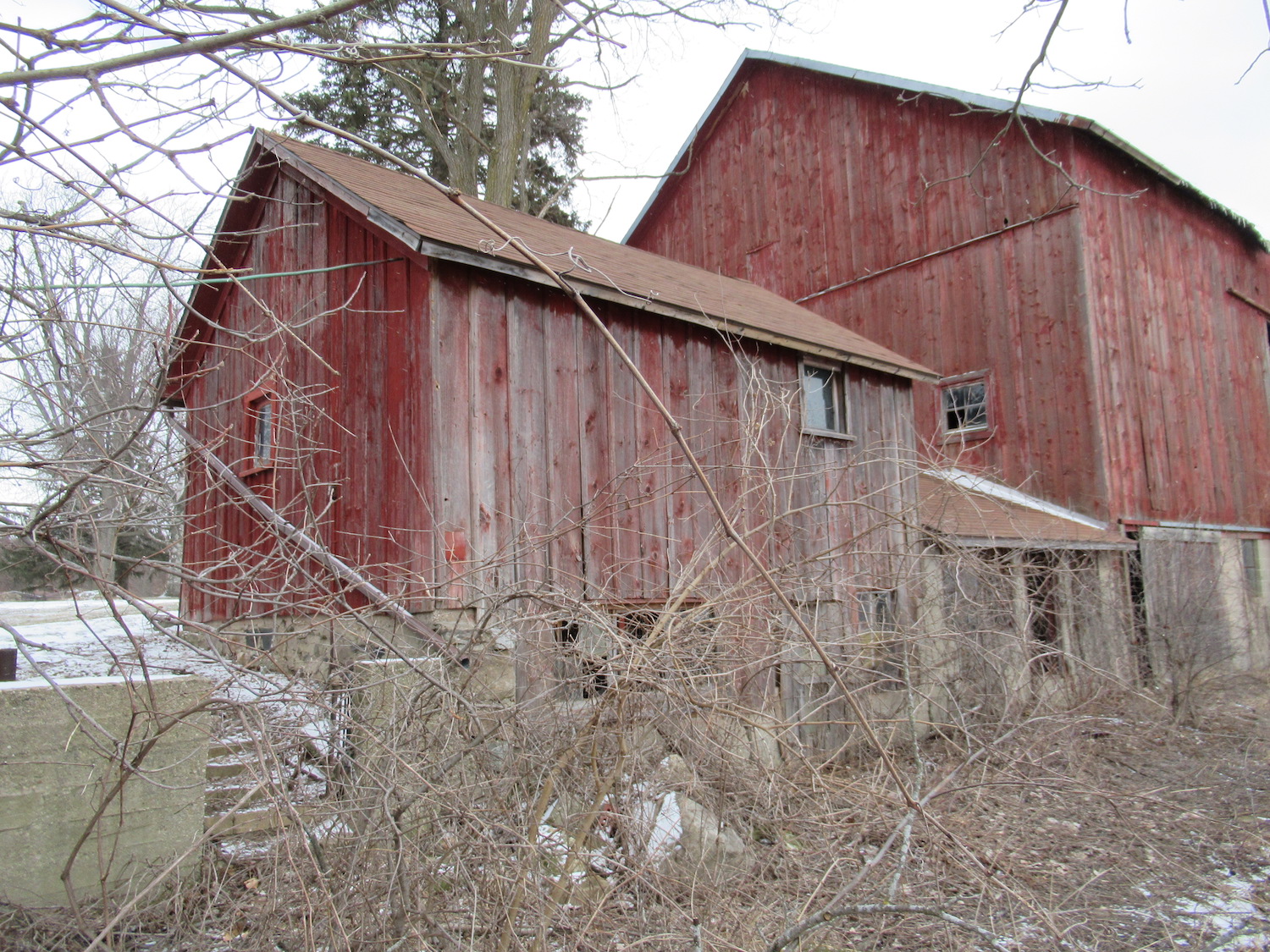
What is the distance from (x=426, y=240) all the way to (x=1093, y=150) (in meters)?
10.5

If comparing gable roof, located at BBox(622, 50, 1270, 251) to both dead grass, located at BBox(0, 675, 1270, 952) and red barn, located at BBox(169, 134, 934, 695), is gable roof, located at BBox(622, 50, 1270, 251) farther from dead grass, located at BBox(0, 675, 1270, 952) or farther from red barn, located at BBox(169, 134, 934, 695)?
dead grass, located at BBox(0, 675, 1270, 952)

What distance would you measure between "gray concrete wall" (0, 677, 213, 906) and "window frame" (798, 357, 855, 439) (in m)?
6.78

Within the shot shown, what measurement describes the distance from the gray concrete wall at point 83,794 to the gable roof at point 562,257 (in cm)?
292

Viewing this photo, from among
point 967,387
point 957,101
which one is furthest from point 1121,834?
point 957,101

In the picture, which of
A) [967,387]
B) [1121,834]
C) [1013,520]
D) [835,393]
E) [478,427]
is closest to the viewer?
[1121,834]

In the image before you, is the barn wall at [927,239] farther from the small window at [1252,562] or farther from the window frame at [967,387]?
the small window at [1252,562]

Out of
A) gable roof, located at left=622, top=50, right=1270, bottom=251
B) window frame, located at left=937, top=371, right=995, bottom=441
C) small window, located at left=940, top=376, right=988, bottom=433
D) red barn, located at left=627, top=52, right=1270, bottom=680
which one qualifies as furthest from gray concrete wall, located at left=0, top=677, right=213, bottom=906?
small window, located at left=940, top=376, right=988, bottom=433

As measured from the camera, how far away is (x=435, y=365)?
260 inches

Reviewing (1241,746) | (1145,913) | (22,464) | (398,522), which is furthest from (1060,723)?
(22,464)

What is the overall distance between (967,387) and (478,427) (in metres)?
9.11

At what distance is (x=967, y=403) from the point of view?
13266 millimetres

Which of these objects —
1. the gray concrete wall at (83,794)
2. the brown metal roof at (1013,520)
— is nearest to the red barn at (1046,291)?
the brown metal roof at (1013,520)

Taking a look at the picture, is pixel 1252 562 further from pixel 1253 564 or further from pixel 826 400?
pixel 826 400

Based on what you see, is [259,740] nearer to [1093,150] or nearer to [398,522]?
[398,522]
